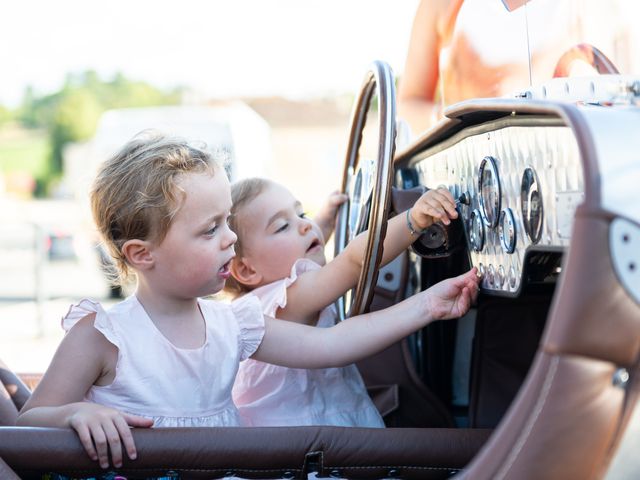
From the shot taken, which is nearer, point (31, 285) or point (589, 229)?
point (589, 229)

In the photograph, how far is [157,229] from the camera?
77.0 inches

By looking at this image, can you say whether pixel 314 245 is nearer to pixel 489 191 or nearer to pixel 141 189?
pixel 141 189

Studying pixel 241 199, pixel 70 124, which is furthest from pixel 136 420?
pixel 70 124

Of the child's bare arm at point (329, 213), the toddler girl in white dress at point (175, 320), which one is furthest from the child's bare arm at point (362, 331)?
the child's bare arm at point (329, 213)

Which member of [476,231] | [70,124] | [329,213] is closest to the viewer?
[476,231]

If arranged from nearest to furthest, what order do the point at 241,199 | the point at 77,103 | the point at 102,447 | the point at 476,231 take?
the point at 102,447
the point at 476,231
the point at 241,199
the point at 77,103

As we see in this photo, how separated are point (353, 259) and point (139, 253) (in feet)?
1.63

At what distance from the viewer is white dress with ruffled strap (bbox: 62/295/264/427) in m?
1.89

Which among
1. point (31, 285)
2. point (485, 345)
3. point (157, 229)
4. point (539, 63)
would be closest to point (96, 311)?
point (157, 229)

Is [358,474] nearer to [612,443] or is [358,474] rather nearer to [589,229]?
[612,443]

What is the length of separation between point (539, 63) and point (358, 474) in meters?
1.06

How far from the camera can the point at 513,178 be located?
1.51 meters

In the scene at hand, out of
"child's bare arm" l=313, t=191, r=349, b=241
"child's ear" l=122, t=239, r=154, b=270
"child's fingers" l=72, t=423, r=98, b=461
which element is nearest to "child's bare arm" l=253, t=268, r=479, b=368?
"child's ear" l=122, t=239, r=154, b=270

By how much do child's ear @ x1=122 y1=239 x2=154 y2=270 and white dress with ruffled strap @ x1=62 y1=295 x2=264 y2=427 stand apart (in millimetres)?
88
